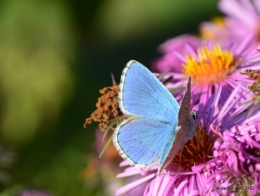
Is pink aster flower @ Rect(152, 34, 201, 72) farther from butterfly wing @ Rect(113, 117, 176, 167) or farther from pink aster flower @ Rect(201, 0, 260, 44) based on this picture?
butterfly wing @ Rect(113, 117, 176, 167)

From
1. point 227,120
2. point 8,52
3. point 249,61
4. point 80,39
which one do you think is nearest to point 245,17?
point 249,61

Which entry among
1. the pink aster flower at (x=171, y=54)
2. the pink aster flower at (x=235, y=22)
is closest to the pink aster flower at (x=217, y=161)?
the pink aster flower at (x=171, y=54)

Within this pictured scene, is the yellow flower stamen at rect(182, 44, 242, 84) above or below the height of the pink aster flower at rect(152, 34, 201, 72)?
below

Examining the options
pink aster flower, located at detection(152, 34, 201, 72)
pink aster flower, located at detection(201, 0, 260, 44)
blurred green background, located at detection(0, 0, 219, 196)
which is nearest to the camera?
pink aster flower, located at detection(152, 34, 201, 72)

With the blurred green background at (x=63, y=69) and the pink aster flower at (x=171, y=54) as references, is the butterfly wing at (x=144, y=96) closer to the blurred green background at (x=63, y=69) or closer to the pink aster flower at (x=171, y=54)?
the pink aster flower at (x=171, y=54)

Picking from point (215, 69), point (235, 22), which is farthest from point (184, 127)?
point (235, 22)

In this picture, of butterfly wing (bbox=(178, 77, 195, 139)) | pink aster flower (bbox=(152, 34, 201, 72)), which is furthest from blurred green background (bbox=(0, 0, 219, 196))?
butterfly wing (bbox=(178, 77, 195, 139))

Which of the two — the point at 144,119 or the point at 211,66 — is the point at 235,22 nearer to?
the point at 211,66

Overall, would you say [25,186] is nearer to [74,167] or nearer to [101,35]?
[74,167]
